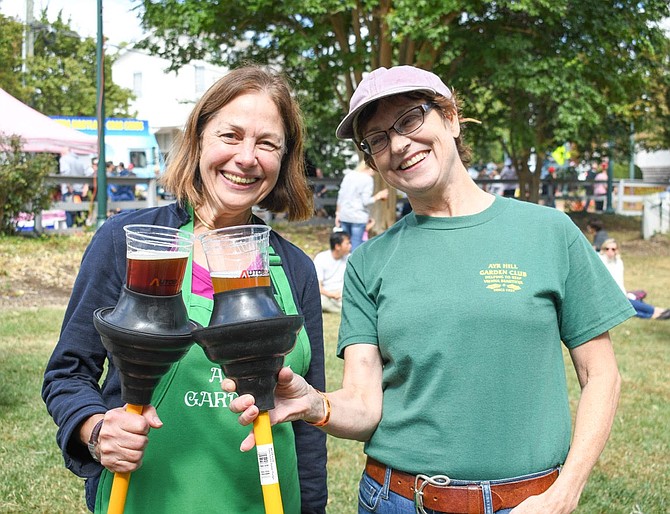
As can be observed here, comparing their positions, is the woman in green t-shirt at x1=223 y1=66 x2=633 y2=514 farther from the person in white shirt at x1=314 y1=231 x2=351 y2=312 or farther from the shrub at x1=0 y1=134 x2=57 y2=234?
the shrub at x1=0 y1=134 x2=57 y2=234

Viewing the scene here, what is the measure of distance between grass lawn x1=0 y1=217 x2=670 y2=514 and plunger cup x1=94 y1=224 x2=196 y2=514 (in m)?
3.30

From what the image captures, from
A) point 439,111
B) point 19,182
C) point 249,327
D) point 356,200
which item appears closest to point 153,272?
point 249,327

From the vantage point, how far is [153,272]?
6.01 ft

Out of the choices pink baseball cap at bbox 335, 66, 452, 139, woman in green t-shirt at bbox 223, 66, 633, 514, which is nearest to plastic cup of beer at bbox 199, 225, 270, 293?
woman in green t-shirt at bbox 223, 66, 633, 514

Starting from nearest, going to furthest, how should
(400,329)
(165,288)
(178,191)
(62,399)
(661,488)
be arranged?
(165,288), (62,399), (400,329), (178,191), (661,488)

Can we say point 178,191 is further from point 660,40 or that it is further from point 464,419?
point 660,40

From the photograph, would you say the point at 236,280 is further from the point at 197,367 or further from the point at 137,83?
the point at 137,83

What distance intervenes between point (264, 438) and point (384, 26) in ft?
59.9

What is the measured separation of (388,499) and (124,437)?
80 centimetres

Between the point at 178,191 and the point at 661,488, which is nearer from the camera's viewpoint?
the point at 178,191

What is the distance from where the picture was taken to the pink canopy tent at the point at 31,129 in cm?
1580

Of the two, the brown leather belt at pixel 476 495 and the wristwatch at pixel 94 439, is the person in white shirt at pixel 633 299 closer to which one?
the brown leather belt at pixel 476 495

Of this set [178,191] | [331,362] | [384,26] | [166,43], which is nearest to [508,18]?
[384,26]

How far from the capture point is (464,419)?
224 cm
